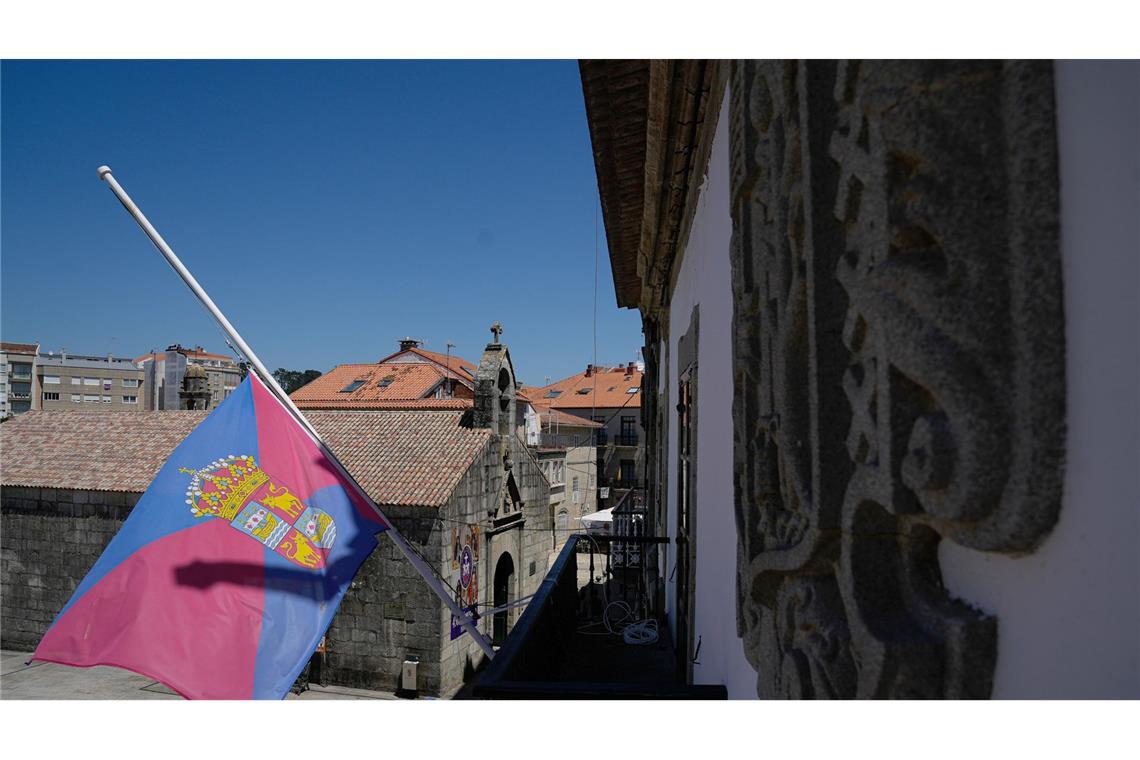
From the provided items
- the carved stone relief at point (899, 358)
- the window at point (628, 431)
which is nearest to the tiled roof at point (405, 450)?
the carved stone relief at point (899, 358)

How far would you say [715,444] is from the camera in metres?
3.14

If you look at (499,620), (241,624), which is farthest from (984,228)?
(499,620)

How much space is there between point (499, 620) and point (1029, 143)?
15643mm

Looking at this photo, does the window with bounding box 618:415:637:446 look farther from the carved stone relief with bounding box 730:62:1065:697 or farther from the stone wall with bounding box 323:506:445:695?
the carved stone relief with bounding box 730:62:1065:697

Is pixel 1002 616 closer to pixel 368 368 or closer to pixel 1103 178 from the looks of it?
pixel 1103 178

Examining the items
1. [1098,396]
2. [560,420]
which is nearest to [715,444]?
[1098,396]

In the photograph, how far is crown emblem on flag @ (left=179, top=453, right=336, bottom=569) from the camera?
3.59 metres

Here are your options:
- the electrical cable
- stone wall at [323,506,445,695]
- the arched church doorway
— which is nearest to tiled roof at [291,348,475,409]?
the arched church doorway

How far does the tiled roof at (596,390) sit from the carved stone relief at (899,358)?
37330 mm

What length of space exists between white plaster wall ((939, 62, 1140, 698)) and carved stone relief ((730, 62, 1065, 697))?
2 centimetres

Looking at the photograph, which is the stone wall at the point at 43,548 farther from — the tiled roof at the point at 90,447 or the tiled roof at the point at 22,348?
the tiled roof at the point at 22,348

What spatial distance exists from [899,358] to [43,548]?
18.1 metres

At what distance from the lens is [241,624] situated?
333 centimetres

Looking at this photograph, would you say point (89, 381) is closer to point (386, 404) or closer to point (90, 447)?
point (386, 404)
